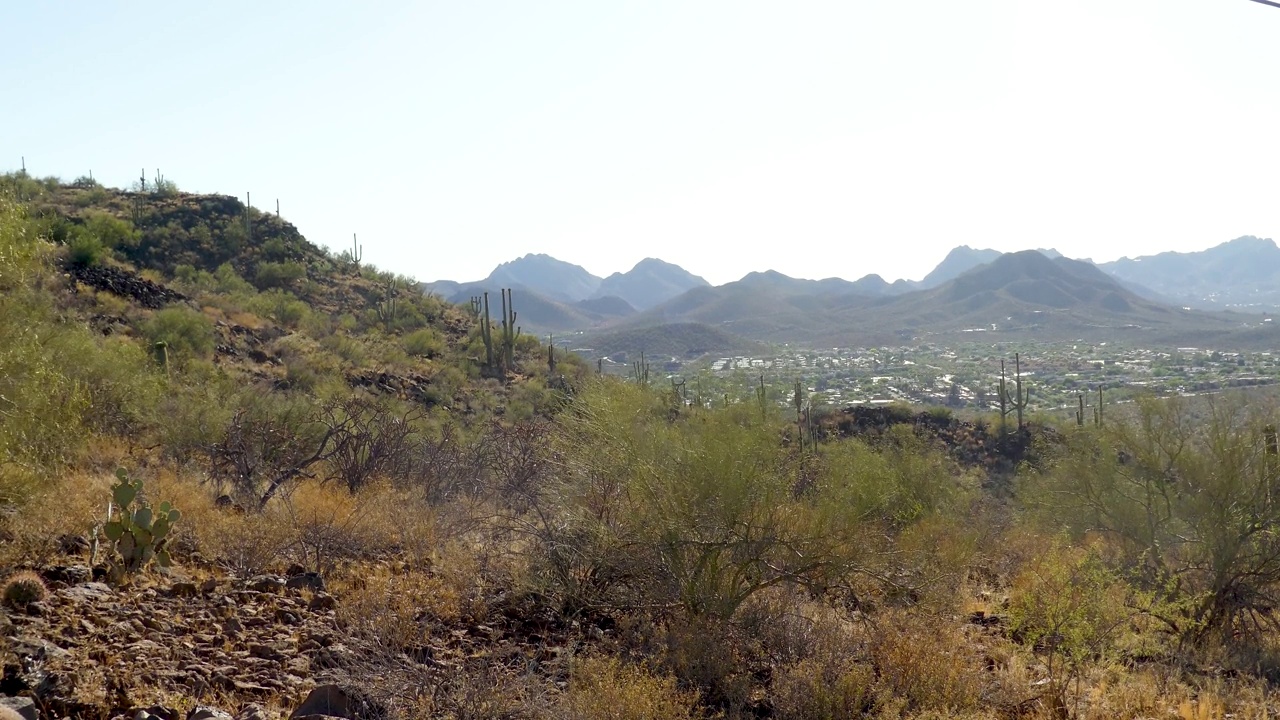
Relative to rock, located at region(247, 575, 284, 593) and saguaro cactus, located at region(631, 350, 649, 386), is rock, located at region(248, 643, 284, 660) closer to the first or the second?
rock, located at region(247, 575, 284, 593)

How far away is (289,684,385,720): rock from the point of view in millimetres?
6422

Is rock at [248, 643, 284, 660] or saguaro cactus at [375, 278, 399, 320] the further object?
saguaro cactus at [375, 278, 399, 320]

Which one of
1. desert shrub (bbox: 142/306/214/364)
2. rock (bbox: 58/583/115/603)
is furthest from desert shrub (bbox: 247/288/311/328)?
rock (bbox: 58/583/115/603)

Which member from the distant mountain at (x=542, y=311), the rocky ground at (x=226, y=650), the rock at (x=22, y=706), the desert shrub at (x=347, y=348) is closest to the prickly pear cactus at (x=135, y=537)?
the rocky ground at (x=226, y=650)

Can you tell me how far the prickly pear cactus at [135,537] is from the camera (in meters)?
8.51

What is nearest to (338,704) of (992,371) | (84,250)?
(84,250)

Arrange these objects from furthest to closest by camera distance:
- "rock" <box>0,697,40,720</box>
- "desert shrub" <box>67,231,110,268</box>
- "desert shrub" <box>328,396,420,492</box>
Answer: "desert shrub" <box>67,231,110,268</box> < "desert shrub" <box>328,396,420,492</box> < "rock" <box>0,697,40,720</box>

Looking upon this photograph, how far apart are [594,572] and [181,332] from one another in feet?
66.6

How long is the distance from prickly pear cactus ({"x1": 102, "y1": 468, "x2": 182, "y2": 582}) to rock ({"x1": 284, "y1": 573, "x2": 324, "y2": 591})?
113 cm

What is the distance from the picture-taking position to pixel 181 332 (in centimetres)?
2548

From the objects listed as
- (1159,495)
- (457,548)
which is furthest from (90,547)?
(1159,495)

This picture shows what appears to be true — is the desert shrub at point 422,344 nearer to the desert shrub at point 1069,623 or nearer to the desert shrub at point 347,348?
the desert shrub at point 347,348

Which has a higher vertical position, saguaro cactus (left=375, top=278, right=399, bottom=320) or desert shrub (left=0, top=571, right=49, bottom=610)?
saguaro cactus (left=375, top=278, right=399, bottom=320)

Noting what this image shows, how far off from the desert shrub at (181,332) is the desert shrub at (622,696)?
64.6 feet
